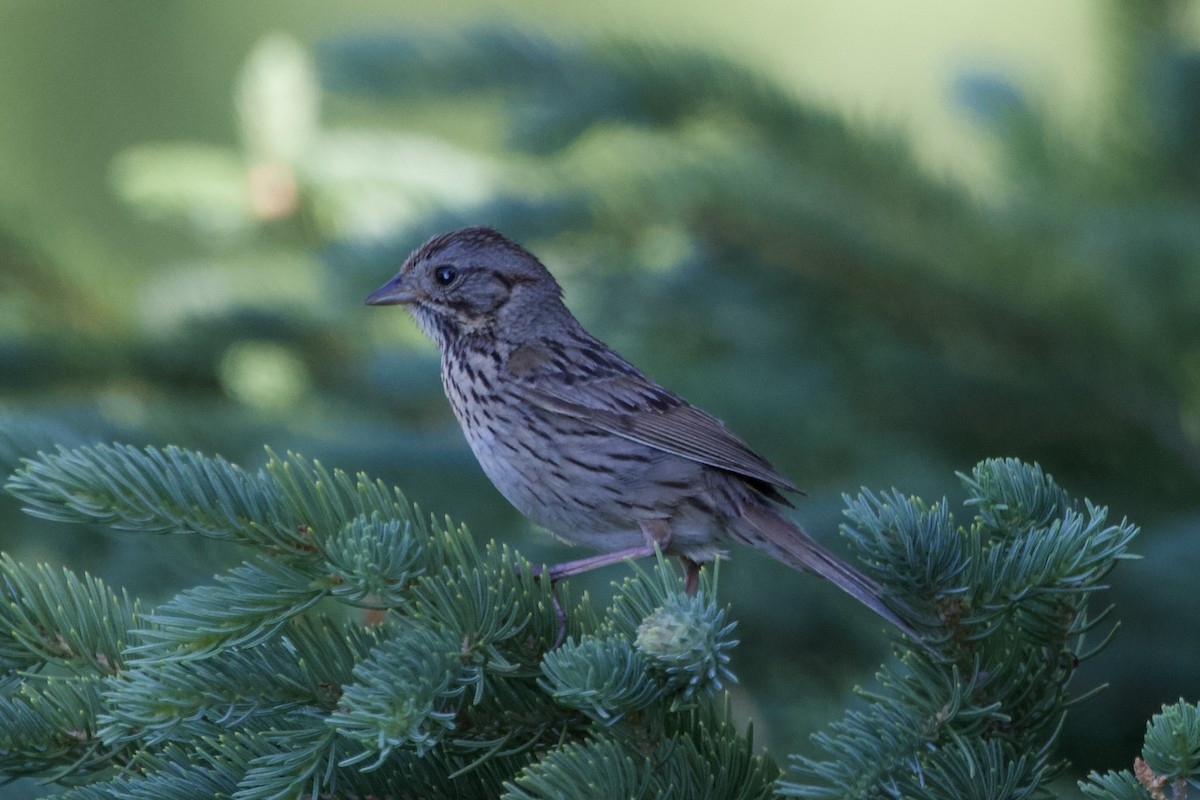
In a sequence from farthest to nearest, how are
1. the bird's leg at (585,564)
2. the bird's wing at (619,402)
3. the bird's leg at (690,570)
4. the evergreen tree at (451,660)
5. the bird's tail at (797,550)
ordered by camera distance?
the bird's leg at (690,570), the bird's wing at (619,402), the bird's leg at (585,564), the bird's tail at (797,550), the evergreen tree at (451,660)

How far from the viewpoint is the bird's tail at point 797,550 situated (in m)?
2.79

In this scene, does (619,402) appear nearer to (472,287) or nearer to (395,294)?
(472,287)

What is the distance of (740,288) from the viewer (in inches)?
154

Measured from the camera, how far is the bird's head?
3801 millimetres

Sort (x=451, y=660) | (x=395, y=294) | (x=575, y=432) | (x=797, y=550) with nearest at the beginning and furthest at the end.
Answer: (x=451, y=660) < (x=797, y=550) < (x=575, y=432) < (x=395, y=294)

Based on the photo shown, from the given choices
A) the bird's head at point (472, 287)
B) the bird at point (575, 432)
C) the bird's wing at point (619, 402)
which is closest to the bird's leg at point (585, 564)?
the bird at point (575, 432)

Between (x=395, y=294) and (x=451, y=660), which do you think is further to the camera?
(x=395, y=294)

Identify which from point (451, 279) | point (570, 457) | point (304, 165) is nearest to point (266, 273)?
point (304, 165)

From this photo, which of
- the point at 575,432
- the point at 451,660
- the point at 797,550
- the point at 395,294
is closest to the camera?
the point at 451,660

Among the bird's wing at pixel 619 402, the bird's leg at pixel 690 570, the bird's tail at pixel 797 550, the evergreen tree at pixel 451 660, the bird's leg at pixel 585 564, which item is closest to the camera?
the evergreen tree at pixel 451 660

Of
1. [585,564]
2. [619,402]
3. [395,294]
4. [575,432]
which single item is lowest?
[585,564]

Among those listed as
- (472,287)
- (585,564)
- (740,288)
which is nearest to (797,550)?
(585,564)

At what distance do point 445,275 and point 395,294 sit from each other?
0.53 ft

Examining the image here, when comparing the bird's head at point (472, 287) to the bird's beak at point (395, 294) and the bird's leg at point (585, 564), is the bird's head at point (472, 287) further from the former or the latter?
the bird's leg at point (585, 564)
